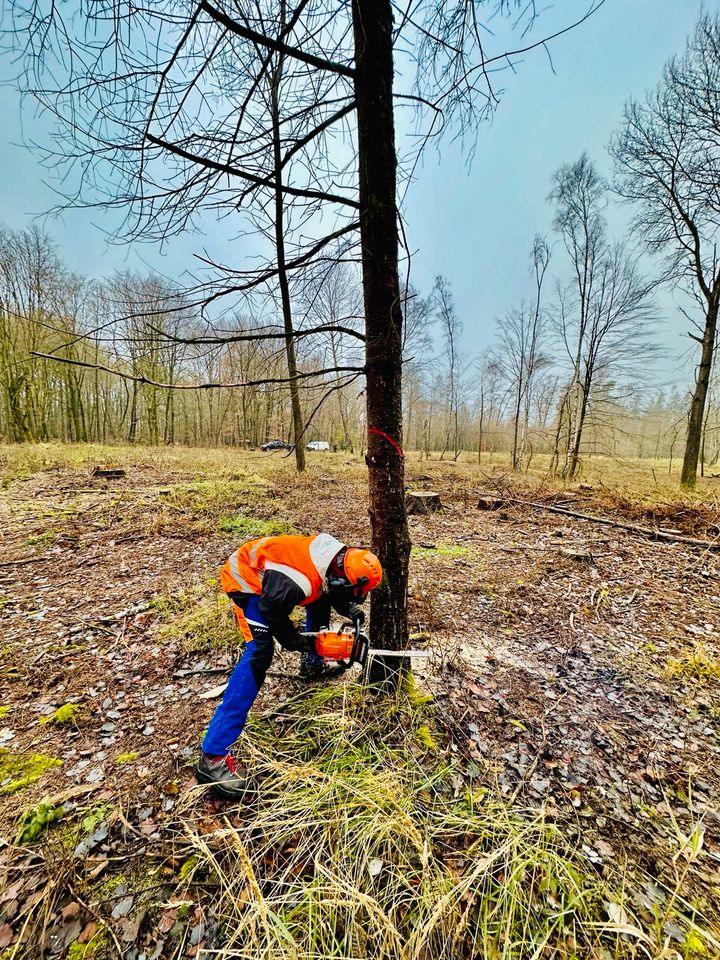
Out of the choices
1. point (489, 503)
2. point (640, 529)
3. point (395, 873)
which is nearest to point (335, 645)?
point (395, 873)

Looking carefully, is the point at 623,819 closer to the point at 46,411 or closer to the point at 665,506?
the point at 665,506

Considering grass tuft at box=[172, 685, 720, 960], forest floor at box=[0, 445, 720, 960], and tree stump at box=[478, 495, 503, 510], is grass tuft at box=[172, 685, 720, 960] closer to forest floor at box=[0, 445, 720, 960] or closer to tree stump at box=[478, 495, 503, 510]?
forest floor at box=[0, 445, 720, 960]

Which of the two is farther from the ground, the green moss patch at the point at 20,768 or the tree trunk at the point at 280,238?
the tree trunk at the point at 280,238

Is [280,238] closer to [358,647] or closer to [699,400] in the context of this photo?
[358,647]

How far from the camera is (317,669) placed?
8.95 feet

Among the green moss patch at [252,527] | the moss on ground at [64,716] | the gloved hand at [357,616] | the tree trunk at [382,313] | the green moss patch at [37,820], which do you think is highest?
the tree trunk at [382,313]

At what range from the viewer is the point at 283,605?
2059mm

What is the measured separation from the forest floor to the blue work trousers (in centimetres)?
25

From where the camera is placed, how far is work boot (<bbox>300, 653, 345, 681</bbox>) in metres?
2.70

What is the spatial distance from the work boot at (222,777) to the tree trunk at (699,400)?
11775mm

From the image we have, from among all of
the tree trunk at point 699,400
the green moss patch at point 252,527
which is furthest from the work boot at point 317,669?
the tree trunk at point 699,400

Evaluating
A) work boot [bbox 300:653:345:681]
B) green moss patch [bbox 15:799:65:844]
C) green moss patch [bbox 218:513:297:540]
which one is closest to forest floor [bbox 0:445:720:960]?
green moss patch [bbox 15:799:65:844]

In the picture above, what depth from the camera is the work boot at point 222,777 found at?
1.80 metres

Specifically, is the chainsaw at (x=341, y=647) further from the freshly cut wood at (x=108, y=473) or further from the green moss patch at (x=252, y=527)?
the freshly cut wood at (x=108, y=473)
